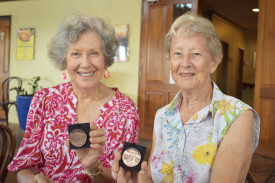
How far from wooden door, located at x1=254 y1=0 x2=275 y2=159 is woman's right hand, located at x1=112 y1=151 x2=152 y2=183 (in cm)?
350

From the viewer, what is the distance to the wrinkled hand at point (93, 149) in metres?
1.08

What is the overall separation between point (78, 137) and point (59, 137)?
14.0 inches

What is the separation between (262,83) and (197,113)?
131 inches

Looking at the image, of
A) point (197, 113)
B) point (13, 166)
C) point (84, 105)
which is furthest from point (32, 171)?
point (197, 113)

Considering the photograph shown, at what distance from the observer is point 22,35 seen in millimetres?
6129

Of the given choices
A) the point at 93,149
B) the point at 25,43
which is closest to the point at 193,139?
the point at 93,149

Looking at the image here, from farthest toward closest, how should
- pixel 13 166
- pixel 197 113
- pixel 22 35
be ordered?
pixel 22 35, pixel 13 166, pixel 197 113

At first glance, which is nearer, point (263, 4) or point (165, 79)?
point (263, 4)

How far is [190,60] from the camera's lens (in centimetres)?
117

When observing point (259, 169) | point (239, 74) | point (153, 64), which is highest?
point (239, 74)

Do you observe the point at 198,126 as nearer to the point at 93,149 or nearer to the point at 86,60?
the point at 93,149

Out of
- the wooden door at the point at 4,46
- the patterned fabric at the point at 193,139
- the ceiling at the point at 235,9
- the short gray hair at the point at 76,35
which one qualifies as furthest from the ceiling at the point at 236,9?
the patterned fabric at the point at 193,139

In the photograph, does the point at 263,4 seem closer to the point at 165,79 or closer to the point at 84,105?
the point at 165,79

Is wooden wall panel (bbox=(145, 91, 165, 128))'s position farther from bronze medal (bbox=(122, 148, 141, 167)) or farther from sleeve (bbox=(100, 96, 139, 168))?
bronze medal (bbox=(122, 148, 141, 167))
